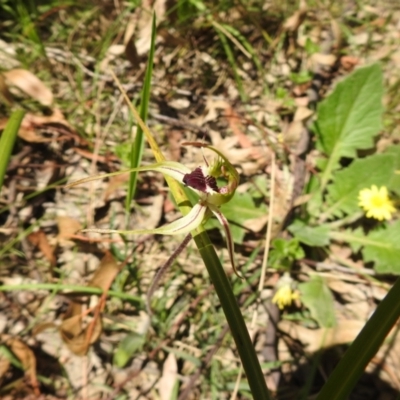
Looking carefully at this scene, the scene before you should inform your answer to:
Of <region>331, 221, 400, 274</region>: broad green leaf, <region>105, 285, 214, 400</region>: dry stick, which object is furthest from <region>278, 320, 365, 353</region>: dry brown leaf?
<region>105, 285, 214, 400</region>: dry stick

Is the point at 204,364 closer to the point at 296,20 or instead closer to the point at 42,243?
the point at 42,243

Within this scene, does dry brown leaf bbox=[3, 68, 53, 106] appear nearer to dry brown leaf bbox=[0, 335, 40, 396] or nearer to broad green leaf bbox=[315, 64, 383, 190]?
dry brown leaf bbox=[0, 335, 40, 396]

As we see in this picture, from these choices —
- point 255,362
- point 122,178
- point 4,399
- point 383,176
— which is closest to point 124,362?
point 4,399

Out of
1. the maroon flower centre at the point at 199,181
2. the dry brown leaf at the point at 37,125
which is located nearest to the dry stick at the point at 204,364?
the maroon flower centre at the point at 199,181

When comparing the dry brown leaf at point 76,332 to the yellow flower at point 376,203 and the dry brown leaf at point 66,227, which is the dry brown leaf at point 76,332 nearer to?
the dry brown leaf at point 66,227

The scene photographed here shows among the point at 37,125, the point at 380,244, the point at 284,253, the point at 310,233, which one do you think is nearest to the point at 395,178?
the point at 380,244

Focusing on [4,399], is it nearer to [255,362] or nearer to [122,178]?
[122,178]
